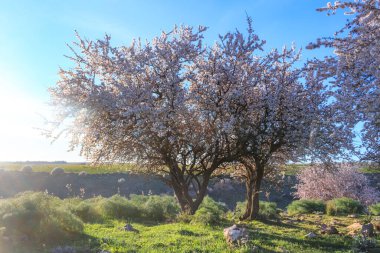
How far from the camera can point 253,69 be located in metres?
19.3

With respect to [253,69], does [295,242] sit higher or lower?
lower

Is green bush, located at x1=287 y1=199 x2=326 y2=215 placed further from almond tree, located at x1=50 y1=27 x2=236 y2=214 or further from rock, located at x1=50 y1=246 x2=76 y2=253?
rock, located at x1=50 y1=246 x2=76 y2=253

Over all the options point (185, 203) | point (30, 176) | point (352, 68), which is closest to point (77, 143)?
point (185, 203)

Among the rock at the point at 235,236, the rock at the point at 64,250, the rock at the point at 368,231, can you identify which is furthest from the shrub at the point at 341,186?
the rock at the point at 64,250

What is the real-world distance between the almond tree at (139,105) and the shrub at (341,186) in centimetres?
2405

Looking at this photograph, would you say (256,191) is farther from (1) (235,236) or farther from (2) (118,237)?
(2) (118,237)

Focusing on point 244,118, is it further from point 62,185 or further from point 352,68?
point 62,185

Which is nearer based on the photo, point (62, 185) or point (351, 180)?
point (351, 180)

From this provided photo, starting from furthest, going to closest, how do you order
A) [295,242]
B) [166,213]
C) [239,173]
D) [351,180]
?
[351,180], [239,173], [166,213], [295,242]

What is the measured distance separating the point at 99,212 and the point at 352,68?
1568 centimetres

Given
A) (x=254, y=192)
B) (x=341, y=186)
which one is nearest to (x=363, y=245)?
(x=254, y=192)

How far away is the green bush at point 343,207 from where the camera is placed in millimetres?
27984

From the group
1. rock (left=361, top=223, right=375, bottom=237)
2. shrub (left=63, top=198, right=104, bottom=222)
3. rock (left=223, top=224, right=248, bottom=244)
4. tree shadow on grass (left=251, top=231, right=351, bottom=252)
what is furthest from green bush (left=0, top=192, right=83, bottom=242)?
rock (left=361, top=223, right=375, bottom=237)

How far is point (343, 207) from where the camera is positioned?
2870 centimetres
